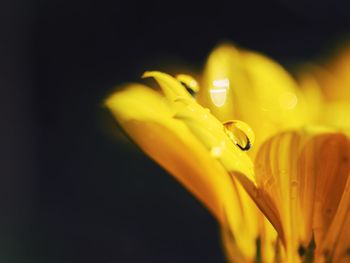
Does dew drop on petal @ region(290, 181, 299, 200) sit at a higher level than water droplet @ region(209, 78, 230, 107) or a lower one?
lower

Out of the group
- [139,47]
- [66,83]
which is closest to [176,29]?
[139,47]

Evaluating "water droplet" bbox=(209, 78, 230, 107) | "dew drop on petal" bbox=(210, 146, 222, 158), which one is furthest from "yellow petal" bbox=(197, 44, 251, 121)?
"dew drop on petal" bbox=(210, 146, 222, 158)

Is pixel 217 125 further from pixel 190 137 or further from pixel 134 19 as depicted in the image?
pixel 134 19

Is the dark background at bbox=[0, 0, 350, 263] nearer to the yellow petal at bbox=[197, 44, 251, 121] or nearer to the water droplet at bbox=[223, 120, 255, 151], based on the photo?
the yellow petal at bbox=[197, 44, 251, 121]

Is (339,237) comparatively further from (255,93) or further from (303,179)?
(255,93)

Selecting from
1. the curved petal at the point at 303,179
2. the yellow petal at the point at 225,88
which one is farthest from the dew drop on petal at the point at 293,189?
the yellow petal at the point at 225,88

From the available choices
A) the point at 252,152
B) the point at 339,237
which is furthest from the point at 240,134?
the point at 339,237

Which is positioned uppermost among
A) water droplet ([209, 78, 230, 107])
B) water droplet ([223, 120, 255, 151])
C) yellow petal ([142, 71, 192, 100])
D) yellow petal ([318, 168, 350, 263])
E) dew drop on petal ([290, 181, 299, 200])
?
yellow petal ([142, 71, 192, 100])
